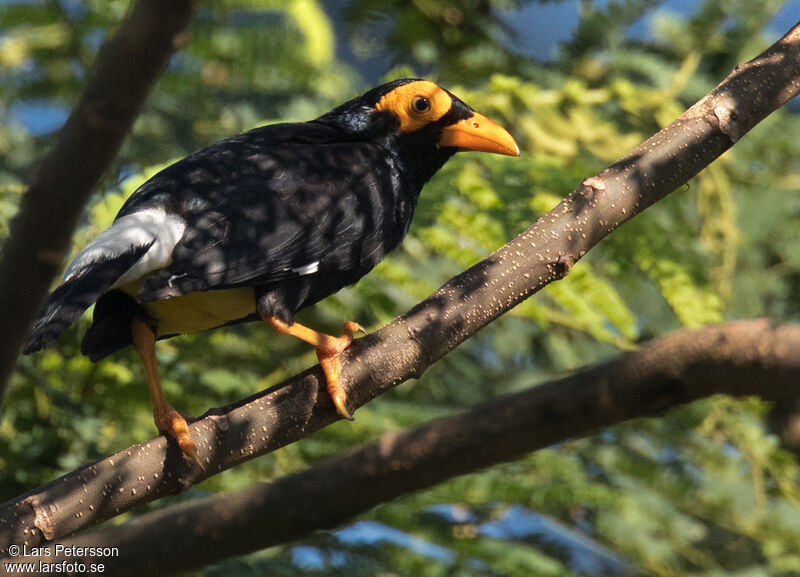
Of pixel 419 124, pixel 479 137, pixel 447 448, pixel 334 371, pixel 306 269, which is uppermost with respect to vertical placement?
pixel 419 124

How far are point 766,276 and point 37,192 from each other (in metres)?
4.28

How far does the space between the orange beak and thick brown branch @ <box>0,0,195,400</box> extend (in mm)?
2148

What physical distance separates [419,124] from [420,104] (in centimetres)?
8

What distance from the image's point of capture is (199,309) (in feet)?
12.6

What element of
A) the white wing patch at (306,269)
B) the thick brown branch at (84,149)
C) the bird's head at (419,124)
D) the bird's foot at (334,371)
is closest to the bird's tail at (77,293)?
the thick brown branch at (84,149)

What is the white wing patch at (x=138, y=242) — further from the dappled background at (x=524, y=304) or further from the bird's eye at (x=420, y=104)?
the bird's eye at (x=420, y=104)

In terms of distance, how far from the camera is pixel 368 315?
189 inches

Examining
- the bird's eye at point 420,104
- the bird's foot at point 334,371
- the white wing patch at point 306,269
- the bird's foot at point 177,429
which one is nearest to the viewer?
the bird's foot at point 177,429

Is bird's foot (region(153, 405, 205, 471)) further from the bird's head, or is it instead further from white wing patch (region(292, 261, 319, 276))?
the bird's head

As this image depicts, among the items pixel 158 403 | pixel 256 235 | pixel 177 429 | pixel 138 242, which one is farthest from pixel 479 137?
pixel 177 429

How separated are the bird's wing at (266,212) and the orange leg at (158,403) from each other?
39cm

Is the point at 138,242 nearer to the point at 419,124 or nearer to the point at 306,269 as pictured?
the point at 306,269

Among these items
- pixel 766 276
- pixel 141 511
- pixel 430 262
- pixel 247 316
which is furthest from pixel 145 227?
pixel 766 276

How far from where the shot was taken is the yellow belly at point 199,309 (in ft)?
12.3
